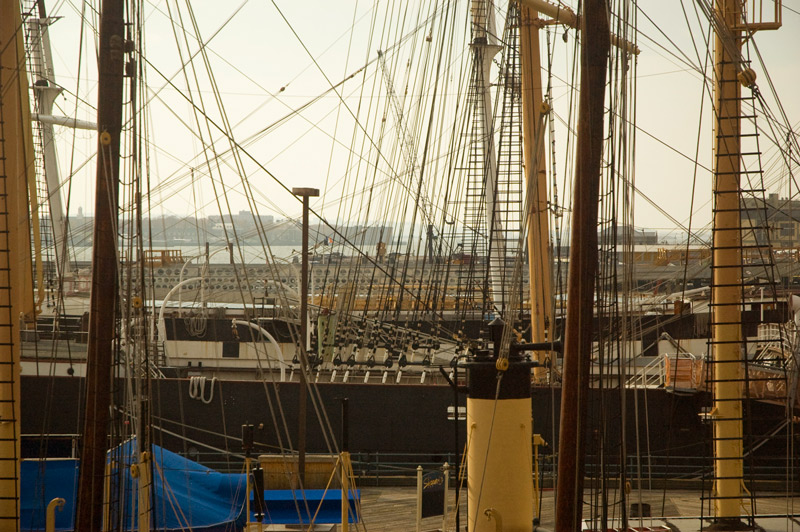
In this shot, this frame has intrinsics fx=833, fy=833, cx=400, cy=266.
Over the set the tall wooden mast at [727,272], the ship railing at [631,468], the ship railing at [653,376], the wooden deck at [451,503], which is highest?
the tall wooden mast at [727,272]

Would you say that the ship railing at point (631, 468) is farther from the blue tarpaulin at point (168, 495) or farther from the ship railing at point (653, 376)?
the blue tarpaulin at point (168, 495)

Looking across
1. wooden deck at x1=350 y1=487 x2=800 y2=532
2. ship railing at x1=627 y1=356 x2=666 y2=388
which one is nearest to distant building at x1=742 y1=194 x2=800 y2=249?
ship railing at x1=627 y1=356 x2=666 y2=388

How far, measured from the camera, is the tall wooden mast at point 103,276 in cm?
591

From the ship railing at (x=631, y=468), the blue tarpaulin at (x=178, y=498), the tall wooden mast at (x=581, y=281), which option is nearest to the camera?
the tall wooden mast at (x=581, y=281)

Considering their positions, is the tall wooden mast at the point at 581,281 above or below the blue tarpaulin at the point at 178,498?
above

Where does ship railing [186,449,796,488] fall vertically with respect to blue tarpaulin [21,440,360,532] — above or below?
below

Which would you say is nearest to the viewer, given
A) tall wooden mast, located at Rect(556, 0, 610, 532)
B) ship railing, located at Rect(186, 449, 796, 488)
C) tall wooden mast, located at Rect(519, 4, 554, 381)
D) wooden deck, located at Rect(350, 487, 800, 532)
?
tall wooden mast, located at Rect(556, 0, 610, 532)

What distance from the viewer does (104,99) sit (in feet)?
19.6

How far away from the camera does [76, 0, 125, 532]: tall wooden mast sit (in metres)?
5.91

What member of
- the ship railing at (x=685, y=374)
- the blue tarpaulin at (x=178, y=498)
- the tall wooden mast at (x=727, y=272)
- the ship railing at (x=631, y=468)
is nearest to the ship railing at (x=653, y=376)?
the ship railing at (x=685, y=374)

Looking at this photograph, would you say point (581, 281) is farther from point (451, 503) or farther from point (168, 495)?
point (451, 503)

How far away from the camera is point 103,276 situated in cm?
598

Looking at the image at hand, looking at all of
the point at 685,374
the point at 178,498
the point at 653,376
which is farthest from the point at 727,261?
the point at 653,376

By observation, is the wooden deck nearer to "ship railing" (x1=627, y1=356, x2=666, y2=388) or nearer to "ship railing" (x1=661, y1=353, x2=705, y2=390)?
"ship railing" (x1=661, y1=353, x2=705, y2=390)
